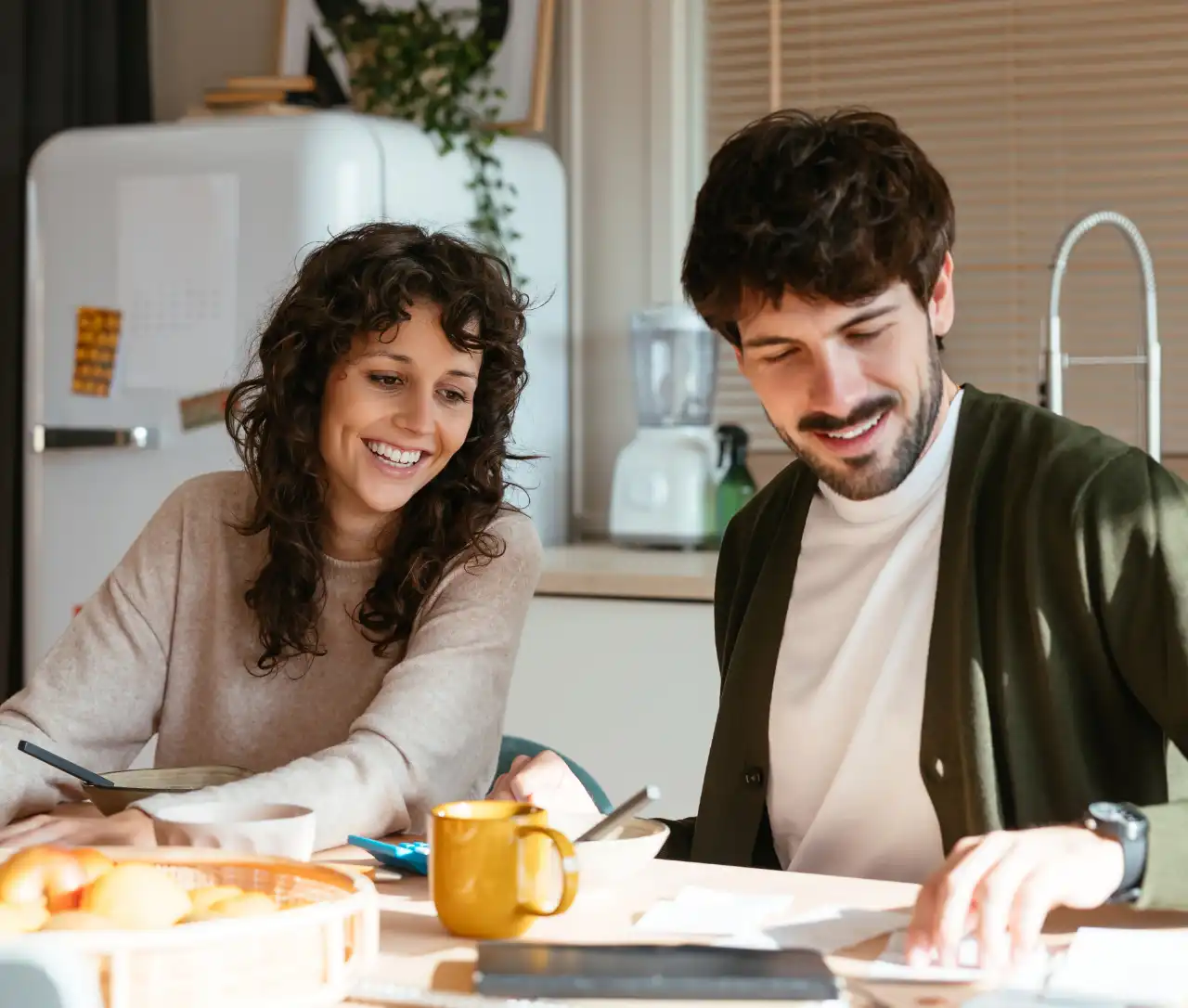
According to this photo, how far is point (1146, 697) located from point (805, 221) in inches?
17.9

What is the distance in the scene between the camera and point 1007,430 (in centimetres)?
147

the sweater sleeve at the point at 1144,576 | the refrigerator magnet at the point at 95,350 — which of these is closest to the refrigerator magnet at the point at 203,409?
the refrigerator magnet at the point at 95,350

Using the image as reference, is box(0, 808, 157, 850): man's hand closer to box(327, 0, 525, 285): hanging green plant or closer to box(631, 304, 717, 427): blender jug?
box(327, 0, 525, 285): hanging green plant

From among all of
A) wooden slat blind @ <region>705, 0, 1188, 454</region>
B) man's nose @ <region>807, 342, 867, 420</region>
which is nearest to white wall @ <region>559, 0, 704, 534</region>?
wooden slat blind @ <region>705, 0, 1188, 454</region>

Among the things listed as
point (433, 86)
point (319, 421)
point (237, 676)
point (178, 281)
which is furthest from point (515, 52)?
point (237, 676)

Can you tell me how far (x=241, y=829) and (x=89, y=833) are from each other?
262mm

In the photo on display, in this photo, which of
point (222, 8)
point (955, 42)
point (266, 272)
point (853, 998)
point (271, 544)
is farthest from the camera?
point (222, 8)

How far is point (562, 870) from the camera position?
1.07 meters

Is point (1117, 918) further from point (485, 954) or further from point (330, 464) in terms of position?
point (330, 464)

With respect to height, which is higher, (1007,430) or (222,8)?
(222,8)

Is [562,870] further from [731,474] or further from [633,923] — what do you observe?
[731,474]

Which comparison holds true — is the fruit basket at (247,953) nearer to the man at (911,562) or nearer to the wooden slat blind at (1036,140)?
the man at (911,562)

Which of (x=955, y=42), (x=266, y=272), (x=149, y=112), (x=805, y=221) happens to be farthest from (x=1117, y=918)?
(x=149, y=112)

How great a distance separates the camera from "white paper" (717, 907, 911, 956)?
3.54 feet
